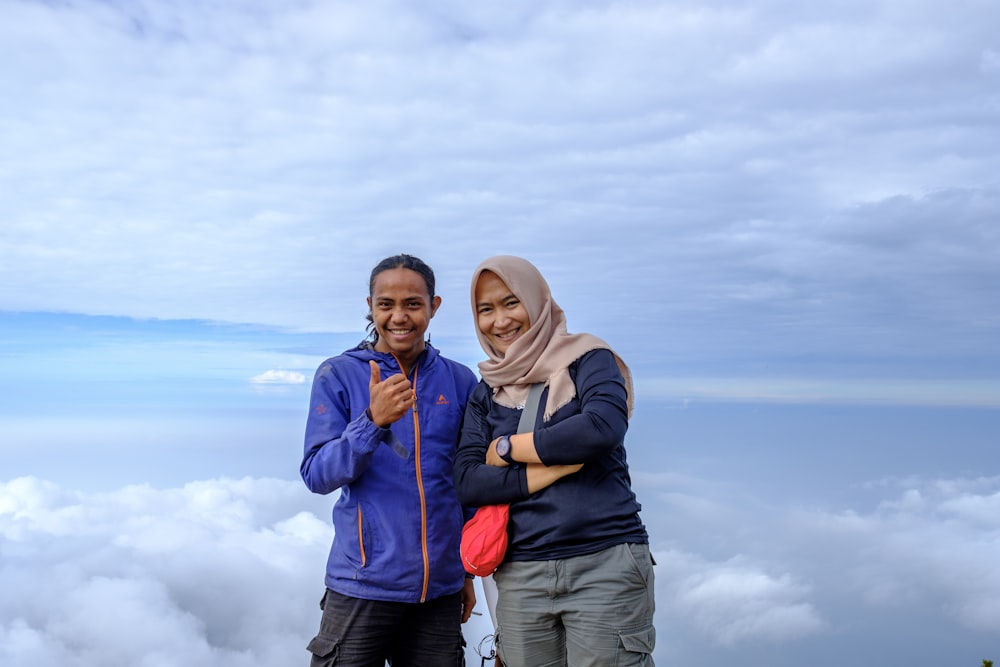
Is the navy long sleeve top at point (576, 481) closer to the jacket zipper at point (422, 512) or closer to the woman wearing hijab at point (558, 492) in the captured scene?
the woman wearing hijab at point (558, 492)

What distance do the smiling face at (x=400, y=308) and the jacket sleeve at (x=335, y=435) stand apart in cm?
30

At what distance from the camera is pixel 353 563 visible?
4.39 metres

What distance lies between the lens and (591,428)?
3799 millimetres

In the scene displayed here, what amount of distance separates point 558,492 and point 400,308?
4.23ft

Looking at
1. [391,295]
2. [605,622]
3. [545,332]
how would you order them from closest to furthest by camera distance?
[605,622] → [545,332] → [391,295]

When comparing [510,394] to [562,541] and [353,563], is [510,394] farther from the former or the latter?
[353,563]

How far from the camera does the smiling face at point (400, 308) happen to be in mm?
4504

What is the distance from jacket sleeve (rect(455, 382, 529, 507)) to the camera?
396 cm

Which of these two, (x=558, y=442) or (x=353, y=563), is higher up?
(x=558, y=442)

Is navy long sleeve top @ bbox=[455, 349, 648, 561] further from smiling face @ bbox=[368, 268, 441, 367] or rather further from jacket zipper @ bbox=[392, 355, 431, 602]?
smiling face @ bbox=[368, 268, 441, 367]

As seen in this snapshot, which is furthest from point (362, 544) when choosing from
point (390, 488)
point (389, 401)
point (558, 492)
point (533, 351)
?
point (533, 351)

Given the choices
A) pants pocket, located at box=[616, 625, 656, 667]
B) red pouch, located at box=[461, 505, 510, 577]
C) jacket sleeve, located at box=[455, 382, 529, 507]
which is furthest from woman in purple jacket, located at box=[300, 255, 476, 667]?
pants pocket, located at box=[616, 625, 656, 667]

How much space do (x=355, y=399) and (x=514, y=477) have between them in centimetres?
104

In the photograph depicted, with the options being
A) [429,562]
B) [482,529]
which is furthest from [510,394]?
[429,562]
